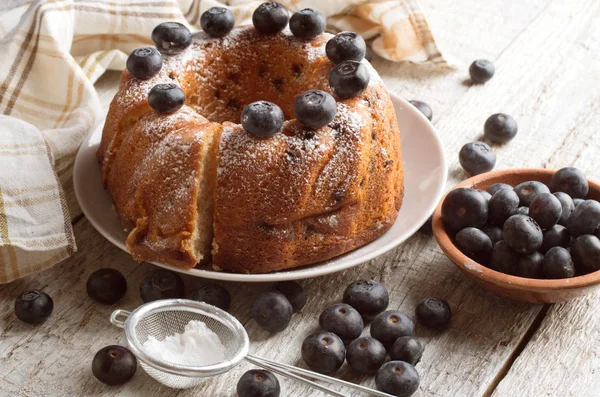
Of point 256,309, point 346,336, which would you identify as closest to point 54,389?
point 256,309

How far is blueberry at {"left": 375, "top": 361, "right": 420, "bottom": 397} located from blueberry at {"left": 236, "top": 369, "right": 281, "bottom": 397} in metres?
0.24

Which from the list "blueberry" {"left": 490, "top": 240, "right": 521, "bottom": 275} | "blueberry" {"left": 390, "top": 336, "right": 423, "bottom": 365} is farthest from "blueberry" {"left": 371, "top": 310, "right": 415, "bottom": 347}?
"blueberry" {"left": 490, "top": 240, "right": 521, "bottom": 275}

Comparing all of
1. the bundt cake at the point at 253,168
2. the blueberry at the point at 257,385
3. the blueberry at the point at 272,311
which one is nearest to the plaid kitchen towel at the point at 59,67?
the bundt cake at the point at 253,168

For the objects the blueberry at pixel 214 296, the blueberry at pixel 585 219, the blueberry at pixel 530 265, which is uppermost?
the blueberry at pixel 585 219

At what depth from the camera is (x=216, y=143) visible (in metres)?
2.10

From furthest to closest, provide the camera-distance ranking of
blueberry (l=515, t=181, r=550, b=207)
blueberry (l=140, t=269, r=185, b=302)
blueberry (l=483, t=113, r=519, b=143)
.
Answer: blueberry (l=483, t=113, r=519, b=143) → blueberry (l=515, t=181, r=550, b=207) → blueberry (l=140, t=269, r=185, b=302)

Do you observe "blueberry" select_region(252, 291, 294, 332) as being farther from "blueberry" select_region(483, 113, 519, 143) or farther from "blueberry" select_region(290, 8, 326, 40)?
"blueberry" select_region(483, 113, 519, 143)

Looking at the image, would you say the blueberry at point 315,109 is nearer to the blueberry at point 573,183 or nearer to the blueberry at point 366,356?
the blueberry at point 366,356

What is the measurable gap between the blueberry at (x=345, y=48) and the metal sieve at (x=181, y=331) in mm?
804

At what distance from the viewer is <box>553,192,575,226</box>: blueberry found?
2.16 m

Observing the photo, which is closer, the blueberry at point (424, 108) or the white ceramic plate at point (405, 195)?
the white ceramic plate at point (405, 195)

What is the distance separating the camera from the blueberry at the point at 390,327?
202cm

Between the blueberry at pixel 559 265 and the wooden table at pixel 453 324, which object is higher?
the blueberry at pixel 559 265

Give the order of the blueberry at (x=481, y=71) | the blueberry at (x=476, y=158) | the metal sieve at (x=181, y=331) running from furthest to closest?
the blueberry at (x=481, y=71), the blueberry at (x=476, y=158), the metal sieve at (x=181, y=331)
